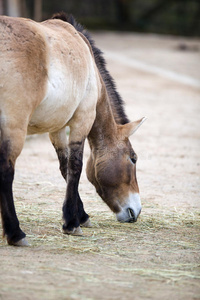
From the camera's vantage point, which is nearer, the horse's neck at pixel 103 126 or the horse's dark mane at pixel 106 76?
the horse's neck at pixel 103 126

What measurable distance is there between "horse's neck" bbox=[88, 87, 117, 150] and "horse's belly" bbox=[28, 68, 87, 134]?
50cm

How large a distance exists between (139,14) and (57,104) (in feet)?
86.5

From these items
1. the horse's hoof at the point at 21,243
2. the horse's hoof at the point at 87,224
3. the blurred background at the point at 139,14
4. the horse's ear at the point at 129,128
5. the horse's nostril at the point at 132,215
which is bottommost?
the blurred background at the point at 139,14

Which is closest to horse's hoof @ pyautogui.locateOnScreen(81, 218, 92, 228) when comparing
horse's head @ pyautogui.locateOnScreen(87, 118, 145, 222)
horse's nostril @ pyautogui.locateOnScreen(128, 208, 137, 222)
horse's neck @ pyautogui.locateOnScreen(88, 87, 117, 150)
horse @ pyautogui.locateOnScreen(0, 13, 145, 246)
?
horse @ pyautogui.locateOnScreen(0, 13, 145, 246)

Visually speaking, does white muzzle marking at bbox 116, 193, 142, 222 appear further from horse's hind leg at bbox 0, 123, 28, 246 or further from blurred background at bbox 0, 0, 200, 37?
blurred background at bbox 0, 0, 200, 37

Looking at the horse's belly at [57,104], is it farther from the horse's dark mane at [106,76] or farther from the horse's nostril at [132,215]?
the horse's nostril at [132,215]

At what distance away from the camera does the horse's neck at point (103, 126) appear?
4.84 meters

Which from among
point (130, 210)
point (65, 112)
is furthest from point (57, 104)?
point (130, 210)

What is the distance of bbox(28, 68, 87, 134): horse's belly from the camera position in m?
3.97

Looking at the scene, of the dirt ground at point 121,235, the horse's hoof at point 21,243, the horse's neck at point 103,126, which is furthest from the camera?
the horse's neck at point 103,126

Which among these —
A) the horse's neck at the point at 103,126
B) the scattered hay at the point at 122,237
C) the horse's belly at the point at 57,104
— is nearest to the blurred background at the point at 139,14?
the horse's neck at the point at 103,126

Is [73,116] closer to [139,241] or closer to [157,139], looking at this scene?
[139,241]

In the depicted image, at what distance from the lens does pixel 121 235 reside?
176 inches

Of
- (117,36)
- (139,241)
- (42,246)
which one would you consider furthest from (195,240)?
(117,36)
